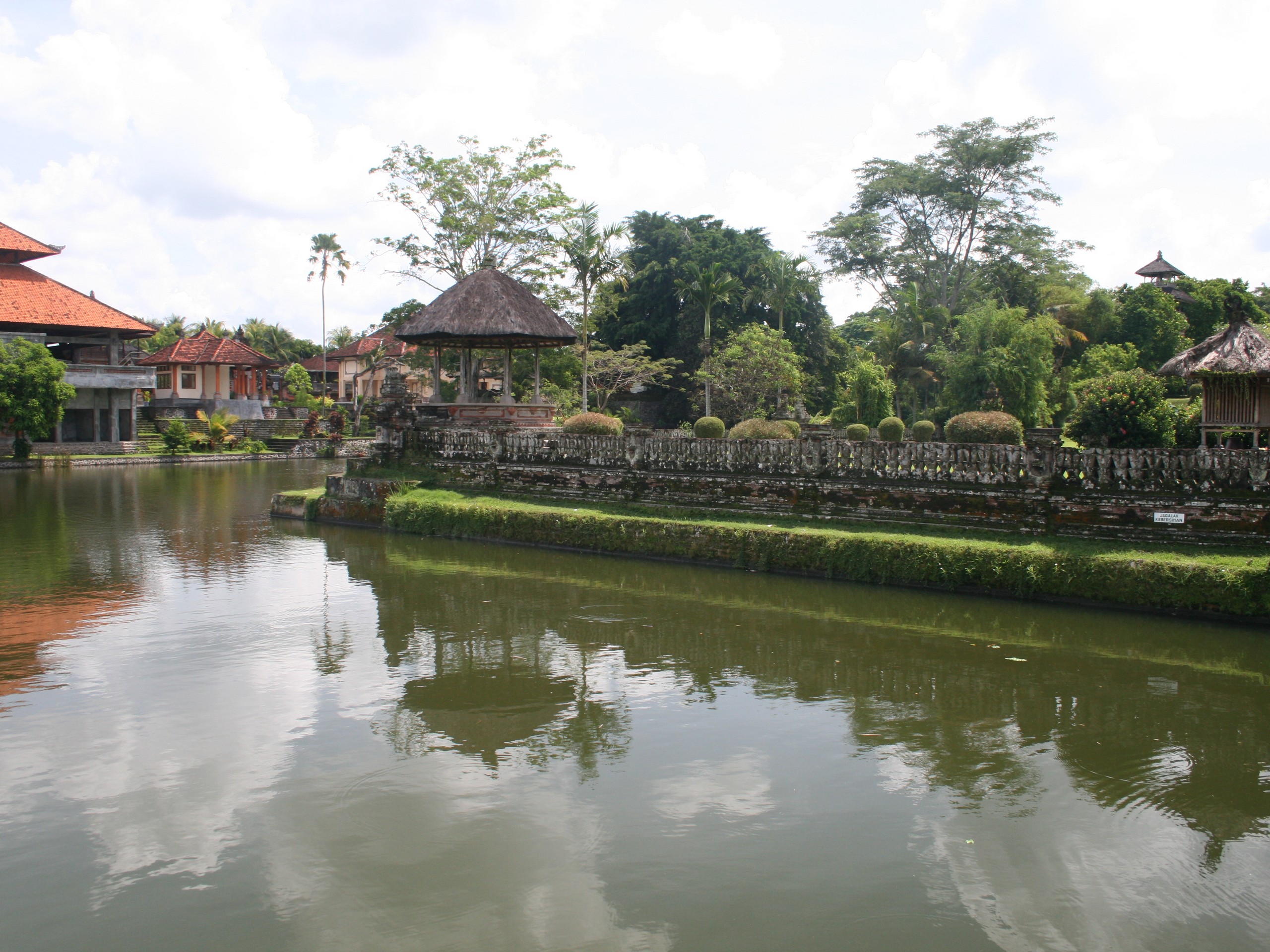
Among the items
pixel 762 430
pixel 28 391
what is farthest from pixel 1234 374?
pixel 28 391

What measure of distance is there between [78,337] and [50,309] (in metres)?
2.19

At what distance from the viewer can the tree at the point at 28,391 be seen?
29.4 metres

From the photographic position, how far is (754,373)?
96.7 feet

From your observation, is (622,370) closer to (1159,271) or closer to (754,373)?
(754,373)

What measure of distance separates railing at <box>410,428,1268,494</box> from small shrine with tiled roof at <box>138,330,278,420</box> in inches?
1203

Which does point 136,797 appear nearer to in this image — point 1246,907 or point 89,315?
point 1246,907

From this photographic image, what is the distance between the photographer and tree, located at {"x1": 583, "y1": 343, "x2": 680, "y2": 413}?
3052 cm

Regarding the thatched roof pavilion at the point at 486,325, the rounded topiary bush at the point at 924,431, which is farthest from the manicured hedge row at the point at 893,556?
the rounded topiary bush at the point at 924,431

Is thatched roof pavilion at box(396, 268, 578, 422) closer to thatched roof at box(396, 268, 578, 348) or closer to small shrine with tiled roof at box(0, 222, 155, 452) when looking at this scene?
thatched roof at box(396, 268, 578, 348)

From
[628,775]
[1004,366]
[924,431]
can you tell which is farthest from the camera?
[1004,366]

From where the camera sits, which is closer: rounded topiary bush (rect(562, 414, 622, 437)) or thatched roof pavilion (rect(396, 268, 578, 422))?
rounded topiary bush (rect(562, 414, 622, 437))

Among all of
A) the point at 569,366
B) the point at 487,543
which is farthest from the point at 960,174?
the point at 487,543

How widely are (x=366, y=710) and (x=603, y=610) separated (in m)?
3.46

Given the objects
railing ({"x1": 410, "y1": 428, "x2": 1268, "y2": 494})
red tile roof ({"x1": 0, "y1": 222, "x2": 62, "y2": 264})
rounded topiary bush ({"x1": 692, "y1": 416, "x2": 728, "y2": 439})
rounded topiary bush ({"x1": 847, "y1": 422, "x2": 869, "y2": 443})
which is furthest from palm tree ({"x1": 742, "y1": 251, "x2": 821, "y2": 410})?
red tile roof ({"x1": 0, "y1": 222, "x2": 62, "y2": 264})
